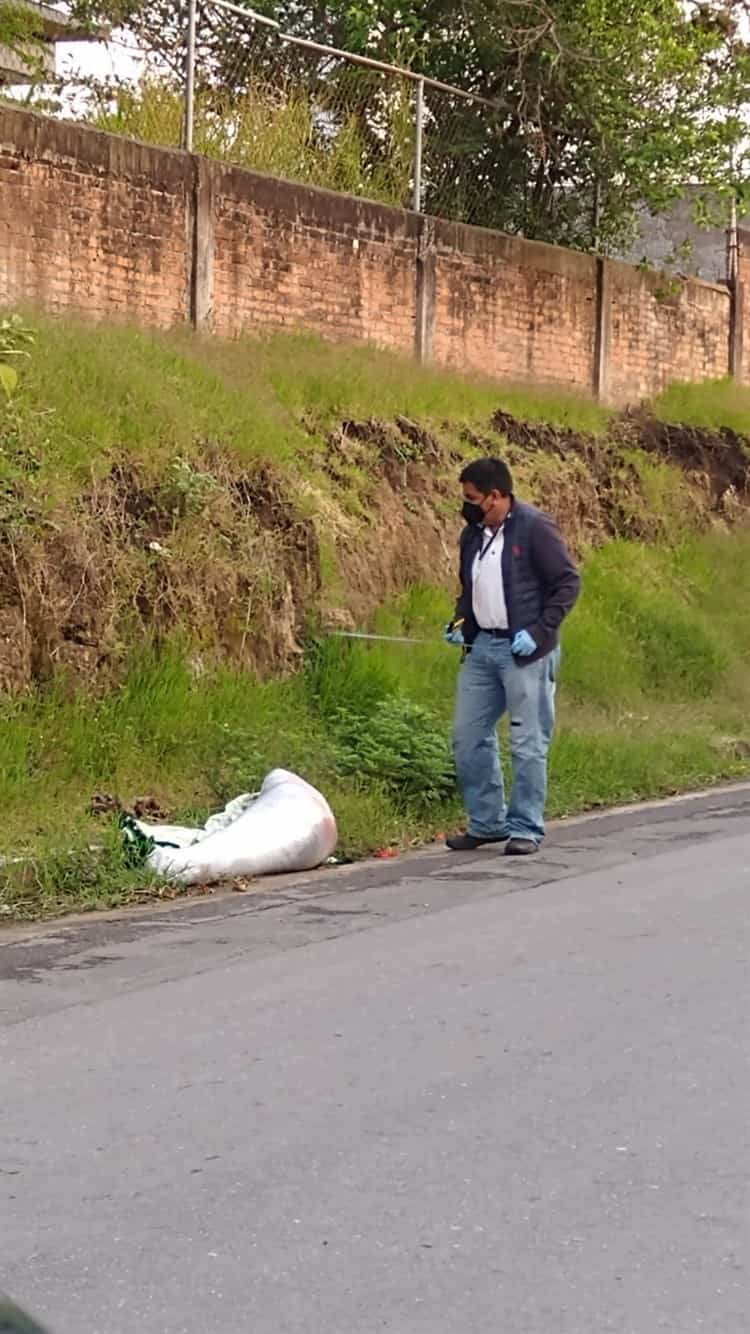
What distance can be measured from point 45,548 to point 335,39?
958cm

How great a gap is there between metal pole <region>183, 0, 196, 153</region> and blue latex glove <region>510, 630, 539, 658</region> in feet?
19.4

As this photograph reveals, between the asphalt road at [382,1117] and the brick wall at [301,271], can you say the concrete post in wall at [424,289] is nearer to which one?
the brick wall at [301,271]

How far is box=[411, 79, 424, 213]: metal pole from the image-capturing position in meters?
15.3

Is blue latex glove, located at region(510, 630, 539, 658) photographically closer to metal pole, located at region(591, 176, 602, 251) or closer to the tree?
the tree

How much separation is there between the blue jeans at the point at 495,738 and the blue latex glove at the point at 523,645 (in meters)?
0.12

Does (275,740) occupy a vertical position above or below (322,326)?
below

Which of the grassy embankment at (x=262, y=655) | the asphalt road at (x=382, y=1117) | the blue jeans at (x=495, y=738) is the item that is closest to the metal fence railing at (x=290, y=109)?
the grassy embankment at (x=262, y=655)

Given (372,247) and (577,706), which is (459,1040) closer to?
(577,706)

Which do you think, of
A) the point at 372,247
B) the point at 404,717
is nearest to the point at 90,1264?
the point at 404,717

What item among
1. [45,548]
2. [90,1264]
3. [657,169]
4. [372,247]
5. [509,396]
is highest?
[657,169]

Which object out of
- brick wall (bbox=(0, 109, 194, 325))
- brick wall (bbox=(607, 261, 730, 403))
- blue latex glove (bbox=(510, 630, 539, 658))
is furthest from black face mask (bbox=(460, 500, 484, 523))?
brick wall (bbox=(607, 261, 730, 403))

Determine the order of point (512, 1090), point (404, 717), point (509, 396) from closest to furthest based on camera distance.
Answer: point (512, 1090) → point (404, 717) → point (509, 396)

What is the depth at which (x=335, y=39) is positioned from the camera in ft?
55.5

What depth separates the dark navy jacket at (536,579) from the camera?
8.82 metres
